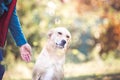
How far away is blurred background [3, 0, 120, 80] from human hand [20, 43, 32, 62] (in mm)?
27

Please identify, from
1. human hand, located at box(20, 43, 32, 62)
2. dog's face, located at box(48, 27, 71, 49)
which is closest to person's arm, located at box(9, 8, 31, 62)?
human hand, located at box(20, 43, 32, 62)

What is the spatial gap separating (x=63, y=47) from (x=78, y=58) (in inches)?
5.7

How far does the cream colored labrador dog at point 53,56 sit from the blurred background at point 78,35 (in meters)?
0.04

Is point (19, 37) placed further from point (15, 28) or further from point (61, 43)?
point (61, 43)

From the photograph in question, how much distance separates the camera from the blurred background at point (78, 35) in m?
2.52

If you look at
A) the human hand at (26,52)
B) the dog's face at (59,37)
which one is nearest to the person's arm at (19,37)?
the human hand at (26,52)

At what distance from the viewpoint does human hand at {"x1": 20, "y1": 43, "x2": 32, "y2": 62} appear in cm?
252

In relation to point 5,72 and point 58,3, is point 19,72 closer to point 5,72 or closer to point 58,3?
point 5,72

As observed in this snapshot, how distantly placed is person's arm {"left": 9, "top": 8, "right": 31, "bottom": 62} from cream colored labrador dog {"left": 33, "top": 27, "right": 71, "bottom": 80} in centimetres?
8

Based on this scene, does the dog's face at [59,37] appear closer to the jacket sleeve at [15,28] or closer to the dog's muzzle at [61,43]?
the dog's muzzle at [61,43]

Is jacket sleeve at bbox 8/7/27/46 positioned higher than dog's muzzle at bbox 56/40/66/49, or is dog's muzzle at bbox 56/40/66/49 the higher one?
jacket sleeve at bbox 8/7/27/46

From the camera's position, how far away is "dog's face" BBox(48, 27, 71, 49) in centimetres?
247

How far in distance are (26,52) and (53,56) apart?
0.57ft

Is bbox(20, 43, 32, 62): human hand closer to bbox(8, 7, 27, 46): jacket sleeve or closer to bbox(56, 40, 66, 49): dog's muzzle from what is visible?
bbox(8, 7, 27, 46): jacket sleeve
